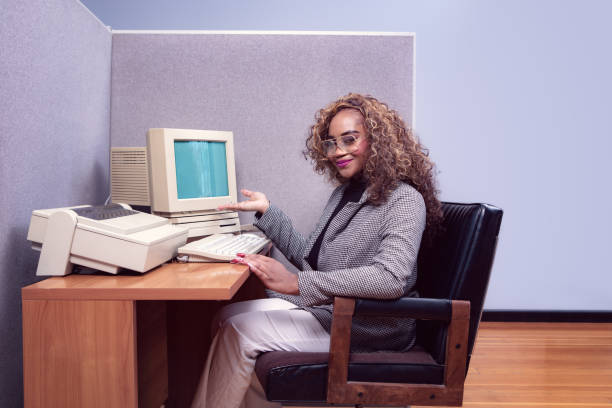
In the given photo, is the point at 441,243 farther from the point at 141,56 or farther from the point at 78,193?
the point at 141,56

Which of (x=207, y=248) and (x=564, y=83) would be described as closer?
(x=207, y=248)

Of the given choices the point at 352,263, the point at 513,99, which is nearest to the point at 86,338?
the point at 352,263

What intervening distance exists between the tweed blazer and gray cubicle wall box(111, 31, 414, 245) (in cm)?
76

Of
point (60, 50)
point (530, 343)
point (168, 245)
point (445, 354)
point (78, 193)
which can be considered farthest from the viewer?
point (530, 343)

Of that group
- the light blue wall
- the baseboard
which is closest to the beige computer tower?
the light blue wall

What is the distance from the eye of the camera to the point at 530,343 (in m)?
2.46

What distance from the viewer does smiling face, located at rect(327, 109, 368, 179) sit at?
1271mm

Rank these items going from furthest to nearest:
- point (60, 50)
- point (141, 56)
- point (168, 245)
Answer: point (141, 56), point (60, 50), point (168, 245)

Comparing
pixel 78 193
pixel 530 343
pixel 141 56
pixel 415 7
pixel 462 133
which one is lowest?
pixel 530 343

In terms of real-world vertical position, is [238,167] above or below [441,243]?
above

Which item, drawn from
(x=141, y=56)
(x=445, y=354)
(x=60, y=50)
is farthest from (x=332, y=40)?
(x=445, y=354)

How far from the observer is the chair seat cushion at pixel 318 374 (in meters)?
1.00

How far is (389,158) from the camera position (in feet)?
3.93

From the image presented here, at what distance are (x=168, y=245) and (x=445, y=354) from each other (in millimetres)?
729
